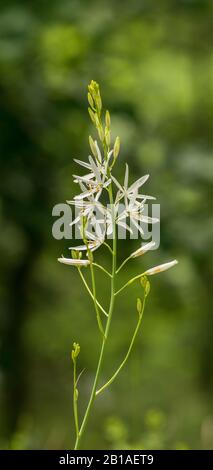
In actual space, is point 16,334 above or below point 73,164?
below

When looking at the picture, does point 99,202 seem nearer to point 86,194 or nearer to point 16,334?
point 86,194

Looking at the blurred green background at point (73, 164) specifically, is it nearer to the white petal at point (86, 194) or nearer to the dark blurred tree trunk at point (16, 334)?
the dark blurred tree trunk at point (16, 334)

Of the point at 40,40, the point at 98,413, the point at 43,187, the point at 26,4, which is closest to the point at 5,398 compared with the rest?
the point at 98,413

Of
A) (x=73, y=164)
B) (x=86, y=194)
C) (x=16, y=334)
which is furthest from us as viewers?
(x=16, y=334)

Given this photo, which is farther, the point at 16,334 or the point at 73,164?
the point at 16,334

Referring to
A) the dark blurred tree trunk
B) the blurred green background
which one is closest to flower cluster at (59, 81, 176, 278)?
the blurred green background

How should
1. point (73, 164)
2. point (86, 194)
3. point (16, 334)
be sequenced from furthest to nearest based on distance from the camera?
point (16, 334)
point (73, 164)
point (86, 194)

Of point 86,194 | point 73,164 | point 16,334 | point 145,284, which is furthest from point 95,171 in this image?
point 16,334

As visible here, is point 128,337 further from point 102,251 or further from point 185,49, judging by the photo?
point 102,251

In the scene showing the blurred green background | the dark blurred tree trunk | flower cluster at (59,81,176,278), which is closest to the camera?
flower cluster at (59,81,176,278)

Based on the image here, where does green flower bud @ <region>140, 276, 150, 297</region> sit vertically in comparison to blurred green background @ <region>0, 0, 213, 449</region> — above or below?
below

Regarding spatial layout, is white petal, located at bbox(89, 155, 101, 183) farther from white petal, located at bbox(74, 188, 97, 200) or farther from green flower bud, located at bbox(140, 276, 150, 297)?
green flower bud, located at bbox(140, 276, 150, 297)
